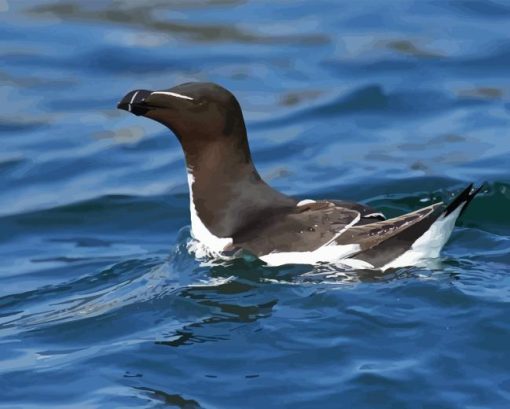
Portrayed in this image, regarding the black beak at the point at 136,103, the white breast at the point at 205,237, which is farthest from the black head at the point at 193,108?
the white breast at the point at 205,237

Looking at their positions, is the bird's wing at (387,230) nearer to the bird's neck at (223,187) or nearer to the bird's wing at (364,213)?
the bird's wing at (364,213)

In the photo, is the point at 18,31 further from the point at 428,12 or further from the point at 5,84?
the point at 428,12

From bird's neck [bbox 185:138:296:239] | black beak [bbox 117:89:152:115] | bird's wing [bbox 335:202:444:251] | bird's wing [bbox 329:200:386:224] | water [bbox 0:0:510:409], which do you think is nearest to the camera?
water [bbox 0:0:510:409]

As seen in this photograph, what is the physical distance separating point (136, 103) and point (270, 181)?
9.59 ft

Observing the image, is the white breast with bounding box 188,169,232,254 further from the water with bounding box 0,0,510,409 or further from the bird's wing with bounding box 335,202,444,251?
the bird's wing with bounding box 335,202,444,251

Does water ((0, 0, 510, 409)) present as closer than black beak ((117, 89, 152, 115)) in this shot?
Yes

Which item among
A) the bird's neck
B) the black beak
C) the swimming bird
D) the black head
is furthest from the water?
the black beak

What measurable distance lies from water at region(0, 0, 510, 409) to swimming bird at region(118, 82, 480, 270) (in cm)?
14

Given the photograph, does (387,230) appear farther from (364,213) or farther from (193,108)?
(193,108)

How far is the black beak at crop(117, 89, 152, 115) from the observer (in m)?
9.49

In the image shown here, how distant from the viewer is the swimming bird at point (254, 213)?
30.0 ft

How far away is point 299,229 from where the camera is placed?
9250 mm

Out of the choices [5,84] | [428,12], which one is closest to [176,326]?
[5,84]

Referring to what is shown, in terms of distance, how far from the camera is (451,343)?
26.7ft
